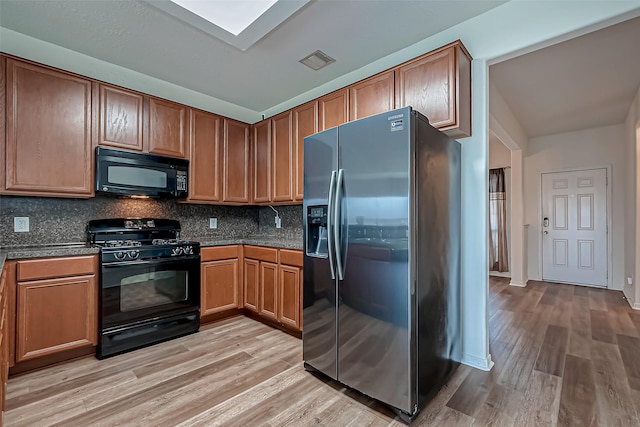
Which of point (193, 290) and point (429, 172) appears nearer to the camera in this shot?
point (429, 172)

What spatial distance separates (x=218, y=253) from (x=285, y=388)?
163 centimetres

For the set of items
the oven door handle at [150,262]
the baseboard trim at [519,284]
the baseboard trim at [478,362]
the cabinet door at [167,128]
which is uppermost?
the cabinet door at [167,128]

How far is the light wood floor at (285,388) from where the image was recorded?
1700mm

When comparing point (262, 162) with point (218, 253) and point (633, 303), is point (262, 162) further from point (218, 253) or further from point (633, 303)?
point (633, 303)

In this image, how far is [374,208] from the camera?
5.92 ft

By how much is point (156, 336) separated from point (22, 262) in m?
1.13

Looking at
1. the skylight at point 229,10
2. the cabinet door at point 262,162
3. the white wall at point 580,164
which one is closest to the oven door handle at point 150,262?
the cabinet door at point 262,162

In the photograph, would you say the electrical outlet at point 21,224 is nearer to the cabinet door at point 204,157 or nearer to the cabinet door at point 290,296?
the cabinet door at point 204,157

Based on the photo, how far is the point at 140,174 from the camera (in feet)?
9.23

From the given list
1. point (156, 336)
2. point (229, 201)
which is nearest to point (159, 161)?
point (229, 201)

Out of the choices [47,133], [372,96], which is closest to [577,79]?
[372,96]

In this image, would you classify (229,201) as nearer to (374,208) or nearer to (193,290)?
(193,290)

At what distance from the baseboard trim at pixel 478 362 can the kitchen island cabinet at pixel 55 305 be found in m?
2.94

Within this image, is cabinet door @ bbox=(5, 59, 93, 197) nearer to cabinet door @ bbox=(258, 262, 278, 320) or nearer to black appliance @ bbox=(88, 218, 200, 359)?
black appliance @ bbox=(88, 218, 200, 359)
